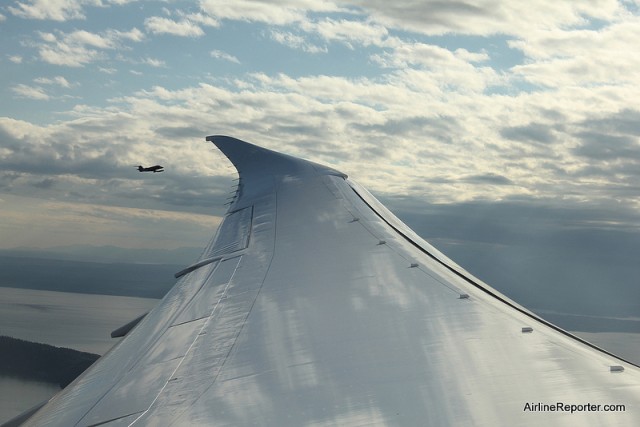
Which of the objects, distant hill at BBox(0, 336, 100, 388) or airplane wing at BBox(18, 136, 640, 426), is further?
distant hill at BBox(0, 336, 100, 388)

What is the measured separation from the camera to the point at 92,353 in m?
185

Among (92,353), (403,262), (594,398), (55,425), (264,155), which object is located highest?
(264,155)

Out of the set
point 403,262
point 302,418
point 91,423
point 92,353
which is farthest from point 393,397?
point 92,353

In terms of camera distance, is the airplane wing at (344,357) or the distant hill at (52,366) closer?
the airplane wing at (344,357)

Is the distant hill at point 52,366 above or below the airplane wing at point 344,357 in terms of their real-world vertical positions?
below

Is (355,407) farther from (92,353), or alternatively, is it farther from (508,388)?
(92,353)

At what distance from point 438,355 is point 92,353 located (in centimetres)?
19388

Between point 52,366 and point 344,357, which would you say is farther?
point 52,366

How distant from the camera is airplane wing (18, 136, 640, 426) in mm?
5949

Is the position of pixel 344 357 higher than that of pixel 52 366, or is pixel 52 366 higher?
pixel 344 357

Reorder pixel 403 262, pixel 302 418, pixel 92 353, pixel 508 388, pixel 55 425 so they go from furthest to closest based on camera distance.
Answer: pixel 92 353 < pixel 403 262 < pixel 55 425 < pixel 508 388 < pixel 302 418

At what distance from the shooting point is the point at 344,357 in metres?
7.11

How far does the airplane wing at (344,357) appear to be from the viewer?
19.5 ft

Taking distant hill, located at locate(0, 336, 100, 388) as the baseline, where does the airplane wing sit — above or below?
above
